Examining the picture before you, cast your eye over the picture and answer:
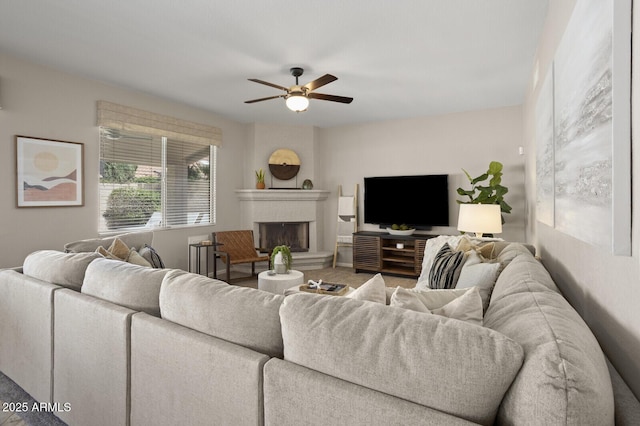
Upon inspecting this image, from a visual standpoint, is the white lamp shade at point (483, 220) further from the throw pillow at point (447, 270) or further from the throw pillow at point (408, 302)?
the throw pillow at point (408, 302)

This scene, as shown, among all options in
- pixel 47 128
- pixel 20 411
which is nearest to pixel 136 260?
pixel 20 411

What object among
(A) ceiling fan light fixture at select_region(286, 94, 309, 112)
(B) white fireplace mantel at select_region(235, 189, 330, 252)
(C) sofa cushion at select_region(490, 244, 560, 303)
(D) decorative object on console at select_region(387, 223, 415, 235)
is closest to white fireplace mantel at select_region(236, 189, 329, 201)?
(B) white fireplace mantel at select_region(235, 189, 330, 252)

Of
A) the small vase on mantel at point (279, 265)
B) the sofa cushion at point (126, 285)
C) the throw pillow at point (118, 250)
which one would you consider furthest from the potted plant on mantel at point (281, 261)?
the sofa cushion at point (126, 285)

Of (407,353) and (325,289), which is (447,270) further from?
(407,353)

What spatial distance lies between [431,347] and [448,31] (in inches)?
110

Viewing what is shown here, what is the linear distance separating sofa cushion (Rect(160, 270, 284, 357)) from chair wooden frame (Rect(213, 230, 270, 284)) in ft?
11.9

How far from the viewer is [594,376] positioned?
0.73 metres

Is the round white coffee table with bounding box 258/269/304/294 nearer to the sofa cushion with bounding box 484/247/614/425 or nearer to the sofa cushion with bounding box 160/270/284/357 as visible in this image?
the sofa cushion with bounding box 160/270/284/357

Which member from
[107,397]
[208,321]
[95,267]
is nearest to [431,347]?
[208,321]

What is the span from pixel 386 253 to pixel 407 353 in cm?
503

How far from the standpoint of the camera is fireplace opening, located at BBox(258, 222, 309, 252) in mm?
6301

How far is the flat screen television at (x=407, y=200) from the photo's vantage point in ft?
18.0

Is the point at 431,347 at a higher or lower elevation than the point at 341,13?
lower

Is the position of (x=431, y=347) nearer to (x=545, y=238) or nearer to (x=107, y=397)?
(x=107, y=397)
